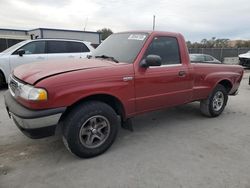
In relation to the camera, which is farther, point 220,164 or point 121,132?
point 121,132

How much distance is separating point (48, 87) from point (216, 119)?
13.1ft

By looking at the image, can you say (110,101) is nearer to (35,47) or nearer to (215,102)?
(215,102)

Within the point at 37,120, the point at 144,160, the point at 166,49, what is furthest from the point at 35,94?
the point at 166,49

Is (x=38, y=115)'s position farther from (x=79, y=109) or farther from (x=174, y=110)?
(x=174, y=110)

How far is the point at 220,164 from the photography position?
3.33m

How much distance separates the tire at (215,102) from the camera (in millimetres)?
5332

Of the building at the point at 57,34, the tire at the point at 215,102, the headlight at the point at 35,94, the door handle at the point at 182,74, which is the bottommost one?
the tire at the point at 215,102

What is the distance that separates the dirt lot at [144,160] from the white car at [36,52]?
4035mm

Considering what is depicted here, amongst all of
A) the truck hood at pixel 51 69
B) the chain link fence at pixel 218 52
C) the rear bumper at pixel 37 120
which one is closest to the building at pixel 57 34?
the chain link fence at pixel 218 52

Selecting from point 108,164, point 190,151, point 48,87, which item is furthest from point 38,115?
point 190,151

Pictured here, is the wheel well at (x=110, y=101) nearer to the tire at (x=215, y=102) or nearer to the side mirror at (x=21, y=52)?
the tire at (x=215, y=102)

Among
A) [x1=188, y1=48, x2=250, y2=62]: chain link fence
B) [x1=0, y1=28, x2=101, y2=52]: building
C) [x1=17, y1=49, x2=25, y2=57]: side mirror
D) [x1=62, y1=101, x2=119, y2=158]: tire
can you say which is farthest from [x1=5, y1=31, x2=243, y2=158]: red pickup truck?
[x1=188, y1=48, x2=250, y2=62]: chain link fence

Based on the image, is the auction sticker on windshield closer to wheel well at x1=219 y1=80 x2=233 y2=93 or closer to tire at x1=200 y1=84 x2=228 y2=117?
tire at x1=200 y1=84 x2=228 y2=117

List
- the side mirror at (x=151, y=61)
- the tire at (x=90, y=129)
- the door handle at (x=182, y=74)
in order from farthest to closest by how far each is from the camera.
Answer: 1. the door handle at (x=182, y=74)
2. the side mirror at (x=151, y=61)
3. the tire at (x=90, y=129)
